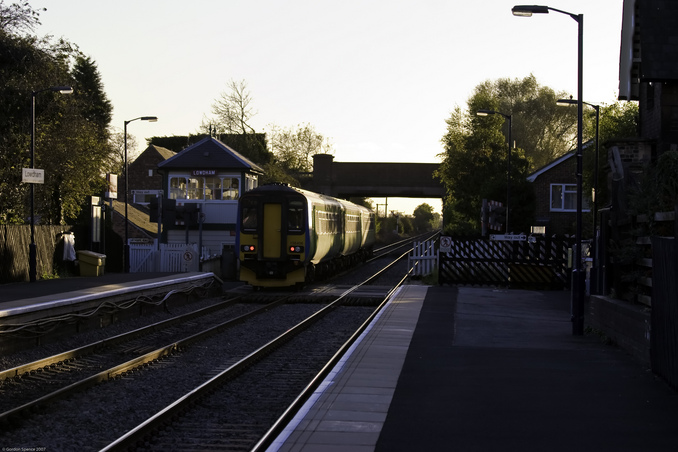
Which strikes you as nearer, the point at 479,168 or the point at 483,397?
the point at 483,397

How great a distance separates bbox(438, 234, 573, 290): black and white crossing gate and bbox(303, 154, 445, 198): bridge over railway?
138 feet

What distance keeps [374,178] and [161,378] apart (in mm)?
58965

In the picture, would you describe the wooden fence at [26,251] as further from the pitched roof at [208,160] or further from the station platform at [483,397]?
the pitched roof at [208,160]

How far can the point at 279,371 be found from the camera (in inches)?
477

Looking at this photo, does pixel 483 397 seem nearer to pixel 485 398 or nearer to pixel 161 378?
pixel 485 398

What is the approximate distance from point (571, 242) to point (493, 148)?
87.6 feet

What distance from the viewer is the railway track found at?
862cm

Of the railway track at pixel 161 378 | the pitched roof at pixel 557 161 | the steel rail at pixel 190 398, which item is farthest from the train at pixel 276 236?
the pitched roof at pixel 557 161

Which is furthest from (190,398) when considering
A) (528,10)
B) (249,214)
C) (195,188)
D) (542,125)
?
(542,125)

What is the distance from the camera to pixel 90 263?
29.7 meters

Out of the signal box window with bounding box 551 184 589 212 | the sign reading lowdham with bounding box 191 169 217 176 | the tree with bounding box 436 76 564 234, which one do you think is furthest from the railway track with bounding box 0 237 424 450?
the signal box window with bounding box 551 184 589 212

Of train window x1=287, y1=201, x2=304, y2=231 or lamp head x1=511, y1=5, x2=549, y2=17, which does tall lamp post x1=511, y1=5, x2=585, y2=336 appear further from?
train window x1=287, y1=201, x2=304, y2=231

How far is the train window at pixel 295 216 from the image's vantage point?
26422 millimetres

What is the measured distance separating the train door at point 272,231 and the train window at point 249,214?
0.32m
